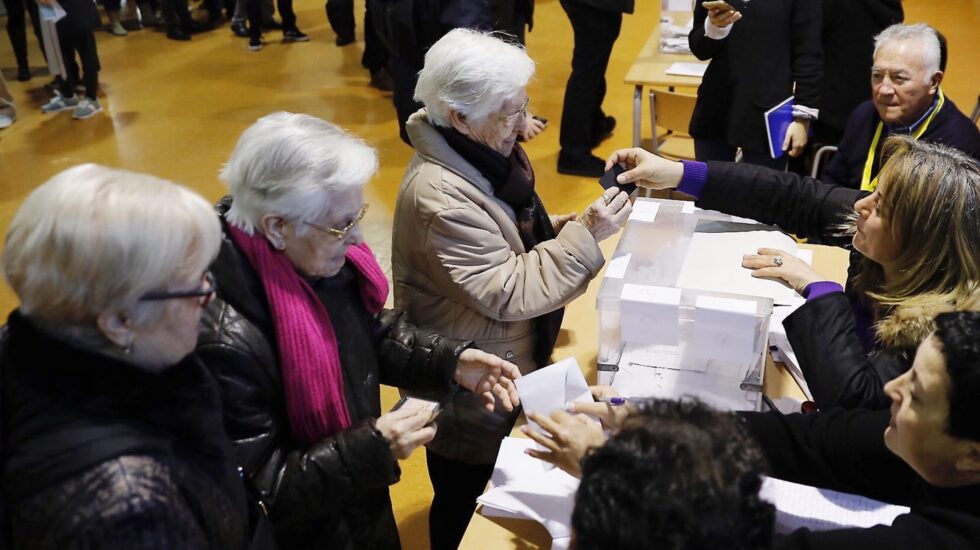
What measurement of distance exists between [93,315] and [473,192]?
45.7 inches

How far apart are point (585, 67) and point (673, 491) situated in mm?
4451

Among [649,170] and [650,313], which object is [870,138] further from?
[650,313]

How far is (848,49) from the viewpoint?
3.97 metres

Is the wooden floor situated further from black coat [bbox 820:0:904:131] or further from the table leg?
black coat [bbox 820:0:904:131]

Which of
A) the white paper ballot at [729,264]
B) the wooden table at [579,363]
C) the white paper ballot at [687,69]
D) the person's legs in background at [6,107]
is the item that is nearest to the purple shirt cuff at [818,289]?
the white paper ballot at [729,264]

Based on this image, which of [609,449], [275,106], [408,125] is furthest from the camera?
[275,106]

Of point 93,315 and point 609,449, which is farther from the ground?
point 93,315

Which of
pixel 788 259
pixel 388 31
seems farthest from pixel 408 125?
pixel 388 31

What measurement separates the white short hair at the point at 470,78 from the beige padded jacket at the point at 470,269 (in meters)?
0.09

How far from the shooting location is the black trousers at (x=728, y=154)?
3.96m

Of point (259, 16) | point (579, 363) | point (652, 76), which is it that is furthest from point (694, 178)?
point (259, 16)

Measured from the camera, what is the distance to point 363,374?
6.04 ft

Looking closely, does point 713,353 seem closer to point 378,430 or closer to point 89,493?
point 378,430

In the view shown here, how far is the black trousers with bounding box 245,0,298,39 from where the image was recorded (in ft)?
26.2
